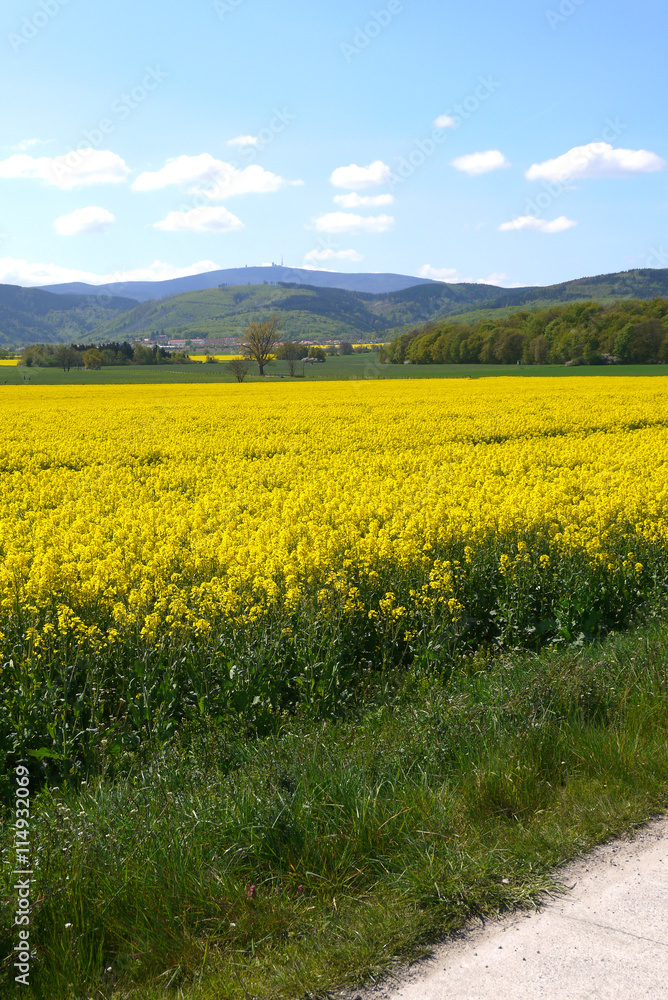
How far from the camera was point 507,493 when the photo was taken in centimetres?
1034

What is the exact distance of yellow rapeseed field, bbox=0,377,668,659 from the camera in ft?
20.1

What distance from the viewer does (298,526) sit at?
330 inches

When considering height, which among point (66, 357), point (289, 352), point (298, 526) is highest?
point (66, 357)

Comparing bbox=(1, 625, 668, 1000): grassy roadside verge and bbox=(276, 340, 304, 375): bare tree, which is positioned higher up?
bbox=(276, 340, 304, 375): bare tree

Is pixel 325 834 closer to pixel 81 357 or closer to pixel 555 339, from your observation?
pixel 555 339

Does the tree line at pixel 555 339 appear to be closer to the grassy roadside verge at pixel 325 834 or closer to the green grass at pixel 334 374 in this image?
the green grass at pixel 334 374

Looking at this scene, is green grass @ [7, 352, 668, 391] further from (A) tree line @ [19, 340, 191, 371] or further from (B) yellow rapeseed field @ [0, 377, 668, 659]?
(B) yellow rapeseed field @ [0, 377, 668, 659]

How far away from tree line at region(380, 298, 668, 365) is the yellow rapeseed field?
70549mm

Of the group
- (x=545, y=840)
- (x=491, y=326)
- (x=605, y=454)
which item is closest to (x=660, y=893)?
(x=545, y=840)

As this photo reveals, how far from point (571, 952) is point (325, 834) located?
1244mm

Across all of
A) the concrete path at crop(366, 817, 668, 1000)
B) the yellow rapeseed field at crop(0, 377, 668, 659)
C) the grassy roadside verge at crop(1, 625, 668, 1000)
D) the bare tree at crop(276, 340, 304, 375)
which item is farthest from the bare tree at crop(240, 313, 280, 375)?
the concrete path at crop(366, 817, 668, 1000)

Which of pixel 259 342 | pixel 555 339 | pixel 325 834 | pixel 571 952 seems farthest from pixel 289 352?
pixel 571 952

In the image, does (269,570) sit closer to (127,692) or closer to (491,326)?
(127,692)

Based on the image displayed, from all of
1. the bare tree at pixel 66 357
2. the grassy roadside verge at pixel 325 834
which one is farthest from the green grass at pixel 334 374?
the grassy roadside verge at pixel 325 834
